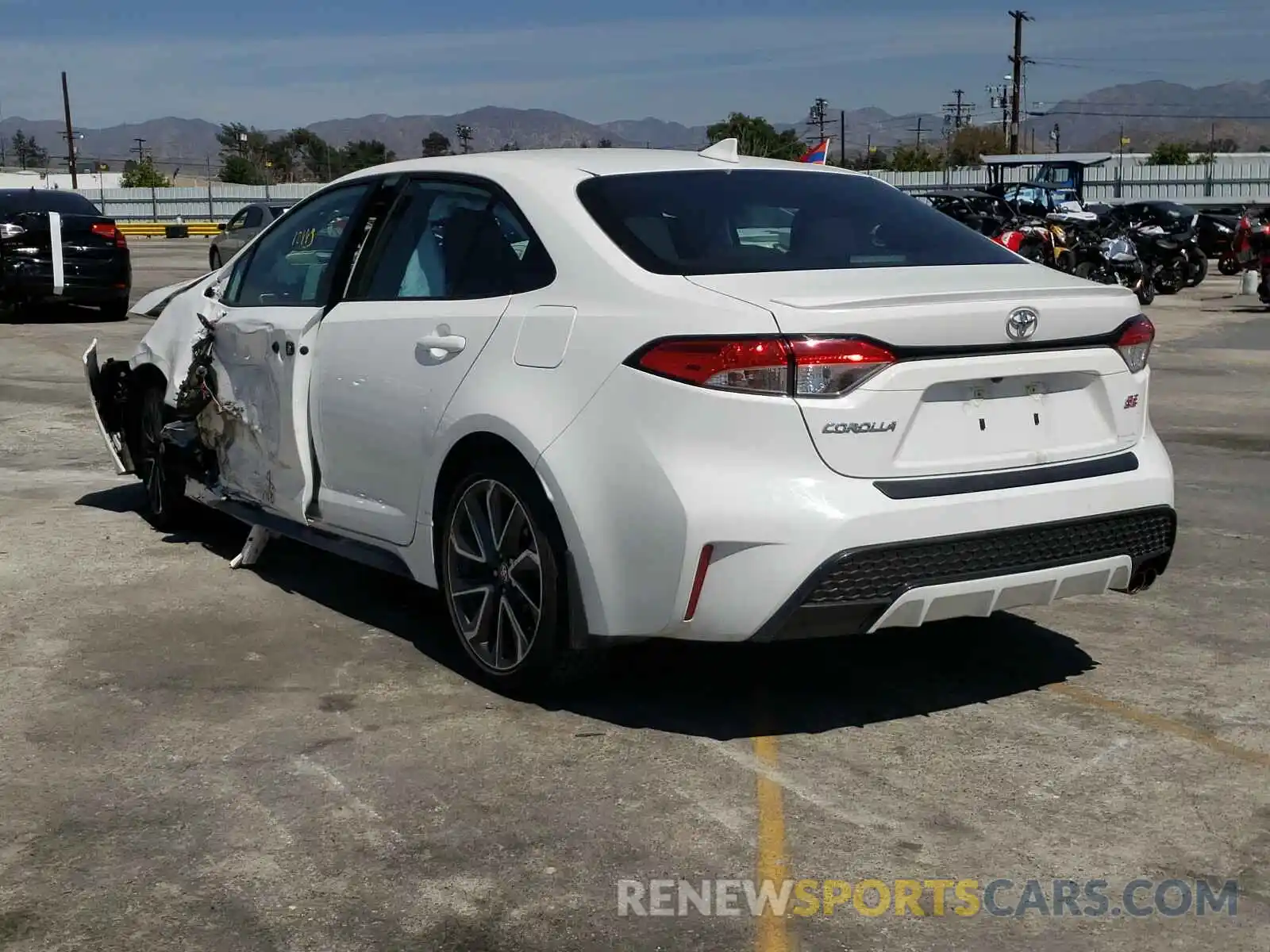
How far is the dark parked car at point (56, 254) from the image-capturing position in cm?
1836

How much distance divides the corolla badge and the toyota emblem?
48 cm

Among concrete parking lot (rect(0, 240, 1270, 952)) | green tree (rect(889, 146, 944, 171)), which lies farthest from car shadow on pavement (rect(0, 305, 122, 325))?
green tree (rect(889, 146, 944, 171))

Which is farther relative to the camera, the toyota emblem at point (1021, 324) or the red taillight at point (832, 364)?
the toyota emblem at point (1021, 324)

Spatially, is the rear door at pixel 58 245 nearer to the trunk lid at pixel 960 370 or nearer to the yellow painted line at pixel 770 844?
the trunk lid at pixel 960 370

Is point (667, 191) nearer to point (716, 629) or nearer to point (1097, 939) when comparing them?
point (716, 629)

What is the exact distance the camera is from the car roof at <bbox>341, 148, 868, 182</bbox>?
518 centimetres

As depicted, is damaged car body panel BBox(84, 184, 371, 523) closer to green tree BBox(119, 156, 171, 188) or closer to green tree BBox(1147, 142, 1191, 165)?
green tree BBox(119, 156, 171, 188)

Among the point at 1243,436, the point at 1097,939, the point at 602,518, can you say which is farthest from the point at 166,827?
the point at 1243,436

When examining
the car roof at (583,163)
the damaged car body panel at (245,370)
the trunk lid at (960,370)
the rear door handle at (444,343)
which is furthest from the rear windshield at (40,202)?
the trunk lid at (960,370)

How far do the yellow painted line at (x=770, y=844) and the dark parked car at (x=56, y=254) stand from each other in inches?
628

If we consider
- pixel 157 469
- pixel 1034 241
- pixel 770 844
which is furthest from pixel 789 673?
pixel 1034 241

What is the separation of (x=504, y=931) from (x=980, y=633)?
9.16 feet

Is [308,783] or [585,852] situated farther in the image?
[308,783]

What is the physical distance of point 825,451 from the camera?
417 cm
